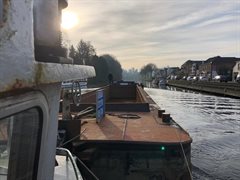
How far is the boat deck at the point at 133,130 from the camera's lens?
679 centimetres

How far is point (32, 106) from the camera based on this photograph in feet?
5.70

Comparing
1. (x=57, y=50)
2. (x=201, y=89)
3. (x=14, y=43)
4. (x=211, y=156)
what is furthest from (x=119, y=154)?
(x=201, y=89)

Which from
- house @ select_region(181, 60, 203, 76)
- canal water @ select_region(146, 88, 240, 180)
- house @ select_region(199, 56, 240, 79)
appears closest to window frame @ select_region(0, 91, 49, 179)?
canal water @ select_region(146, 88, 240, 180)

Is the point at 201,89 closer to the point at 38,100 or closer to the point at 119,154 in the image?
the point at 119,154

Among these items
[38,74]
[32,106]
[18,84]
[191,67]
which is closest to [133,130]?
[32,106]

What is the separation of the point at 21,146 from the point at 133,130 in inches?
230

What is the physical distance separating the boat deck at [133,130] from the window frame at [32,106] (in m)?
4.60

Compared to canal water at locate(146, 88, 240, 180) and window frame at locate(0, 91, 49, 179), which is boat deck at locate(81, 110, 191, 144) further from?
window frame at locate(0, 91, 49, 179)

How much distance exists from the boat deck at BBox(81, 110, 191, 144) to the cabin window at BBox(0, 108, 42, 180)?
4.67 metres

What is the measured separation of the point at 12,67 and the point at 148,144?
17.5 feet

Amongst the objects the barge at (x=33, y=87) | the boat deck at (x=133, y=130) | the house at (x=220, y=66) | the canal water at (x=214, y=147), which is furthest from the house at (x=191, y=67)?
the barge at (x=33, y=87)

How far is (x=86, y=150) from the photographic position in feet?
21.8

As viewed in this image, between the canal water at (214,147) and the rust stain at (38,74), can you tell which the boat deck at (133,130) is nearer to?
the canal water at (214,147)

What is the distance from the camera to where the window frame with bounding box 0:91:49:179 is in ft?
4.76
